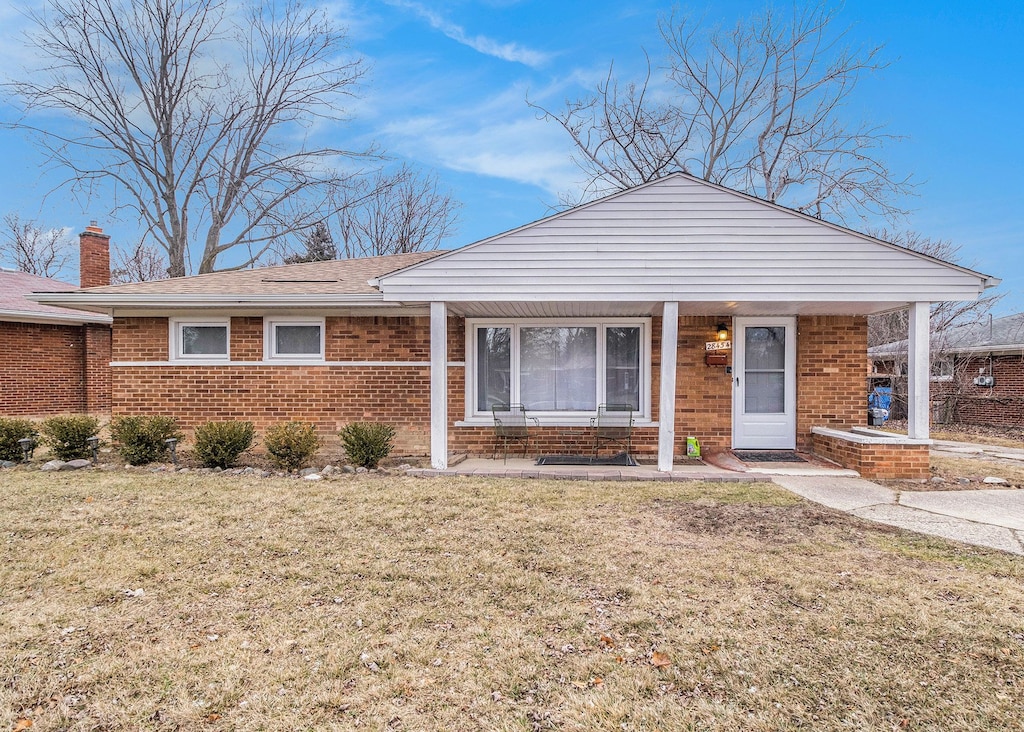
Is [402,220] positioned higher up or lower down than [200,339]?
higher up

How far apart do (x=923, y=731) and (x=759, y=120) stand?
2008 cm

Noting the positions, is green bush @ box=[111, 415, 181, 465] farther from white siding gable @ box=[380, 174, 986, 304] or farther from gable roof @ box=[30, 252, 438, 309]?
white siding gable @ box=[380, 174, 986, 304]

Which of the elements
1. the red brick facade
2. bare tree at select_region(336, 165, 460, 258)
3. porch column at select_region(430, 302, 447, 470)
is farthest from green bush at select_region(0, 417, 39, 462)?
bare tree at select_region(336, 165, 460, 258)

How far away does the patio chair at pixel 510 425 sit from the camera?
25.5ft

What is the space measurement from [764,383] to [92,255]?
50.6ft

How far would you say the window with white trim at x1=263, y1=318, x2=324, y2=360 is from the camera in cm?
837

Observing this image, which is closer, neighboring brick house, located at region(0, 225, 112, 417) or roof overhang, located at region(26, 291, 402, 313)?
roof overhang, located at region(26, 291, 402, 313)

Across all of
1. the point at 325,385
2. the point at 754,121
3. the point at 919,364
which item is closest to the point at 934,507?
the point at 919,364

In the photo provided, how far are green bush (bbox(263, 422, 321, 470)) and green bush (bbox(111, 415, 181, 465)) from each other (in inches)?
60.7

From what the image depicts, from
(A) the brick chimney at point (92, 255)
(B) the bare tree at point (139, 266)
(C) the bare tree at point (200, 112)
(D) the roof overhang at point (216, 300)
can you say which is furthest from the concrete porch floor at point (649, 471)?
(B) the bare tree at point (139, 266)

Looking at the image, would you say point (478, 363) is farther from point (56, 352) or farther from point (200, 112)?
point (200, 112)

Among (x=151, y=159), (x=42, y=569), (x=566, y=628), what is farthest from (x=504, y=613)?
(x=151, y=159)

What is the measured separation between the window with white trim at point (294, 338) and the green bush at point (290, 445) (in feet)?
5.17

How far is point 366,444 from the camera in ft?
23.3
